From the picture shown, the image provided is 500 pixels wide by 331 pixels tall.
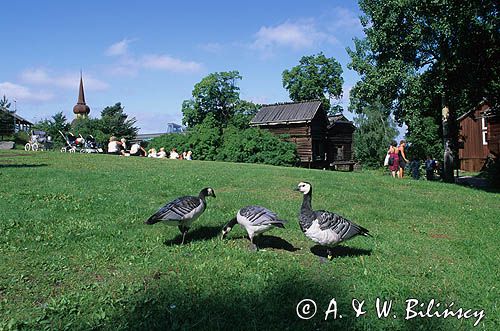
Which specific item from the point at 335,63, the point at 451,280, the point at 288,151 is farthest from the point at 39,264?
the point at 335,63

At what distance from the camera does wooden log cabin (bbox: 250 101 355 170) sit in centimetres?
4978

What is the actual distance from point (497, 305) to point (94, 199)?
9.77 m

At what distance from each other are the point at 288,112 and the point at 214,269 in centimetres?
4633

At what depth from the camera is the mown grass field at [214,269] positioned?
513 cm

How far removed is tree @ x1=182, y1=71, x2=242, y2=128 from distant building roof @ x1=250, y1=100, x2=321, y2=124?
1983cm

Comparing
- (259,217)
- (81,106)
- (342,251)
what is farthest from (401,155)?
(81,106)

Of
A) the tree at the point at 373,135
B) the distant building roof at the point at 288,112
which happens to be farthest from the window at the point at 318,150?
the tree at the point at 373,135

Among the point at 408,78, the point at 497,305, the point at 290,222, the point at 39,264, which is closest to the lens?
the point at 497,305

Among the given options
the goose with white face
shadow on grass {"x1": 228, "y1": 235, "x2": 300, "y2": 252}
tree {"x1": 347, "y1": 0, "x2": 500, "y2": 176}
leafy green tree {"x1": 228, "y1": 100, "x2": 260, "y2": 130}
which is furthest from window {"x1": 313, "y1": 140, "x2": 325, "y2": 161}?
the goose with white face

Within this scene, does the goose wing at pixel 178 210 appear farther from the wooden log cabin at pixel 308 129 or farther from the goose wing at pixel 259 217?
the wooden log cabin at pixel 308 129

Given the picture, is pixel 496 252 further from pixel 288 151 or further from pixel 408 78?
pixel 288 151

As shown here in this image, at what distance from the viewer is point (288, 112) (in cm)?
5166

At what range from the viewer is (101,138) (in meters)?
54.9
